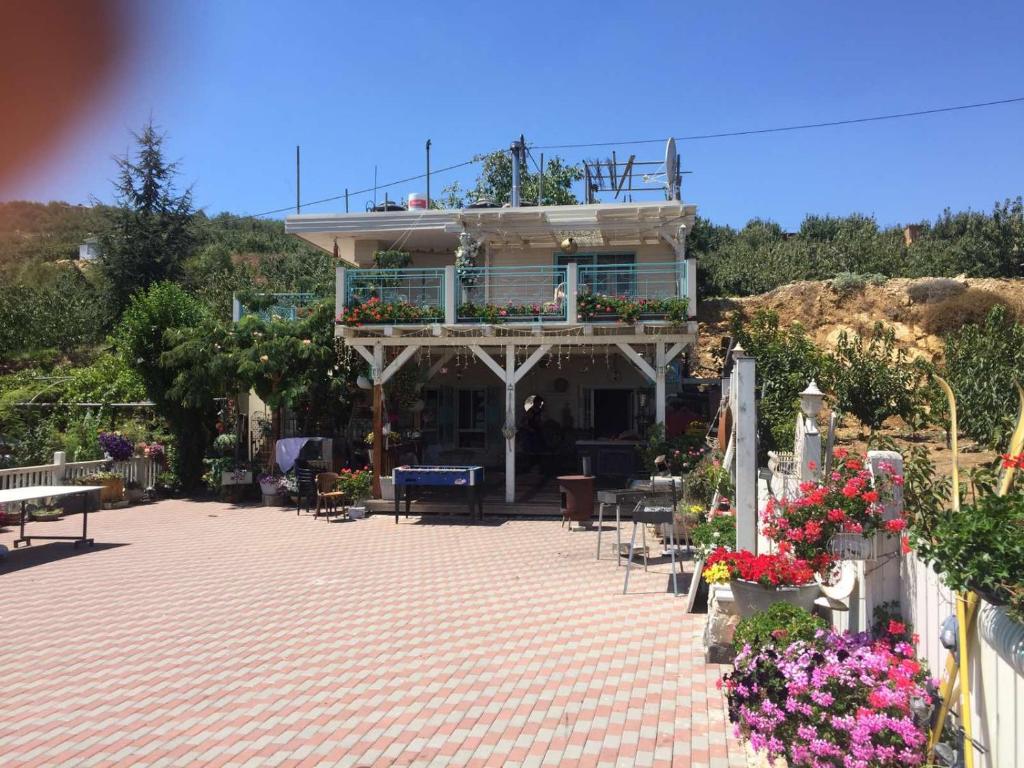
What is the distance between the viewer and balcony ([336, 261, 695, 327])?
14.6 metres

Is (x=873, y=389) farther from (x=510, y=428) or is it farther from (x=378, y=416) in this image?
(x=378, y=416)

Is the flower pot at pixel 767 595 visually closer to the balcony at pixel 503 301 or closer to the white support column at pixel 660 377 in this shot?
the white support column at pixel 660 377

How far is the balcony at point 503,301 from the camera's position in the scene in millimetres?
14562

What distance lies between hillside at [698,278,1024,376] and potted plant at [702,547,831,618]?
21.3m

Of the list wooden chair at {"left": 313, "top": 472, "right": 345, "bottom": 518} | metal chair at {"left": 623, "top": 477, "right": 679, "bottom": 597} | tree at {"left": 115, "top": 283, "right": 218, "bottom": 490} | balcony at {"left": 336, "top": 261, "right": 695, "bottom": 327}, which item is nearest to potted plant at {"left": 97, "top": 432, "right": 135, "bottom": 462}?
tree at {"left": 115, "top": 283, "right": 218, "bottom": 490}

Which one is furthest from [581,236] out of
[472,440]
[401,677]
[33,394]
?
[33,394]

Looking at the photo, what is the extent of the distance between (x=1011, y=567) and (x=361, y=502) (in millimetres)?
13496

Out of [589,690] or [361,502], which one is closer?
[589,690]

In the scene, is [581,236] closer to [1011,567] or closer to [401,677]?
[401,677]

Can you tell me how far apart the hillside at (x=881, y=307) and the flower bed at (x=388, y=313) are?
44.8 feet

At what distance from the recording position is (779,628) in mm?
4660

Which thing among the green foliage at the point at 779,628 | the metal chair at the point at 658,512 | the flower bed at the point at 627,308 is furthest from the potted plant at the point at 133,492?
the green foliage at the point at 779,628

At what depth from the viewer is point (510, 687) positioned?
5828mm

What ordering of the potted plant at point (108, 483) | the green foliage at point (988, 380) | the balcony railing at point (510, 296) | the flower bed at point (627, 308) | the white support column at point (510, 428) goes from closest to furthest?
the green foliage at point (988, 380), the flower bed at point (627, 308), the balcony railing at point (510, 296), the white support column at point (510, 428), the potted plant at point (108, 483)
